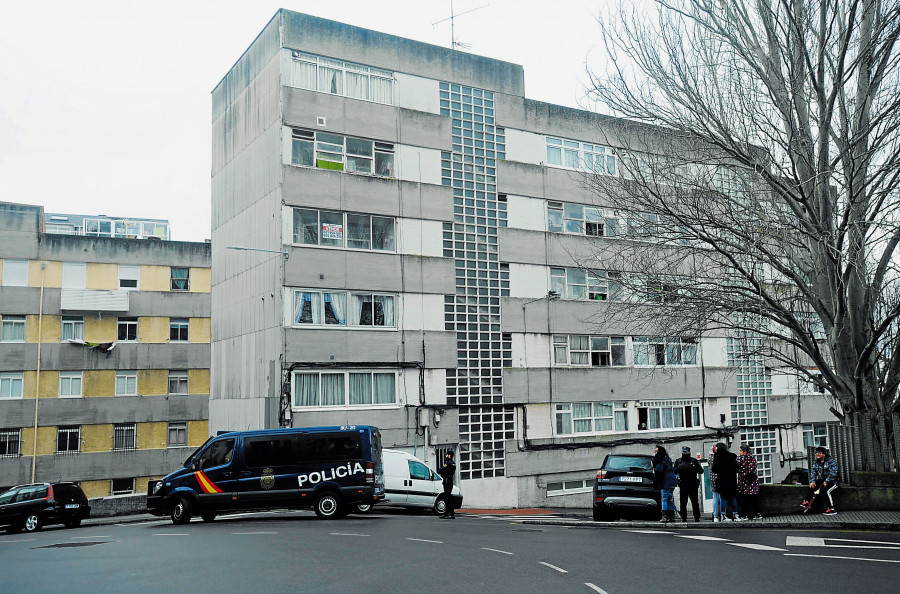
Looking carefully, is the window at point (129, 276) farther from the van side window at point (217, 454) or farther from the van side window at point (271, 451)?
the van side window at point (271, 451)

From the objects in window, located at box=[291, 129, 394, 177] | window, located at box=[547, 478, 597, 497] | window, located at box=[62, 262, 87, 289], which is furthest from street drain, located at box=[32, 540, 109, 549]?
window, located at box=[62, 262, 87, 289]

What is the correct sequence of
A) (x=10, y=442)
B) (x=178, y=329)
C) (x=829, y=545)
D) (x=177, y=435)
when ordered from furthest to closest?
(x=178, y=329) → (x=177, y=435) → (x=10, y=442) → (x=829, y=545)

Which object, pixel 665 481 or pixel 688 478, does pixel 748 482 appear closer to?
pixel 688 478

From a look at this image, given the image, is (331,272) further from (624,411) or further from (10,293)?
(10,293)

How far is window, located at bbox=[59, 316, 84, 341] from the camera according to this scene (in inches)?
1593

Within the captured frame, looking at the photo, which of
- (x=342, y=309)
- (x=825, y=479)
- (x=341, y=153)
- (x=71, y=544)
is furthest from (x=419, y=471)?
(x=341, y=153)

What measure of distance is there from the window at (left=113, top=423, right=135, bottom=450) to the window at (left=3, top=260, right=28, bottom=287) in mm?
8572

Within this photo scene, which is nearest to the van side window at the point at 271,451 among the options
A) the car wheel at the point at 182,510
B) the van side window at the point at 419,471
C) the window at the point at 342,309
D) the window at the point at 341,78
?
the car wheel at the point at 182,510

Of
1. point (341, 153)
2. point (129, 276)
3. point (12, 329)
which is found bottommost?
point (12, 329)

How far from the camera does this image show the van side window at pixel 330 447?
1806cm

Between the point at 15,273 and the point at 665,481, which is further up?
the point at 15,273

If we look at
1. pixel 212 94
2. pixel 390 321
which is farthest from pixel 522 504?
pixel 212 94

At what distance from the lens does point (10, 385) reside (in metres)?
38.7

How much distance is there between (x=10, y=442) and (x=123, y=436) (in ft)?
16.9
